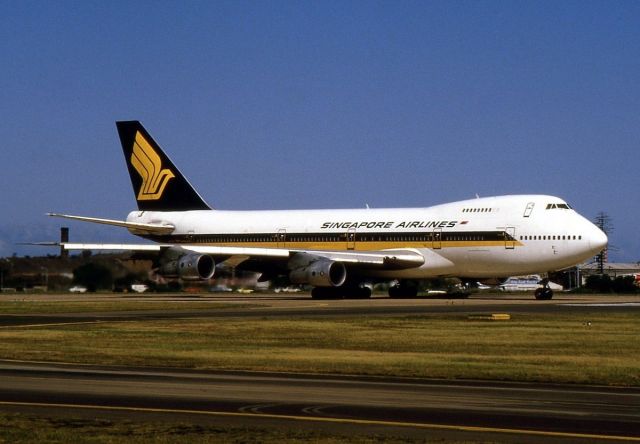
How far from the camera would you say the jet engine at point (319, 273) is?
60.9m

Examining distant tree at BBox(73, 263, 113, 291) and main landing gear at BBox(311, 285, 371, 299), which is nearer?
main landing gear at BBox(311, 285, 371, 299)

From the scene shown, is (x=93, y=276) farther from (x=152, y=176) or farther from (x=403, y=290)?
(x=403, y=290)

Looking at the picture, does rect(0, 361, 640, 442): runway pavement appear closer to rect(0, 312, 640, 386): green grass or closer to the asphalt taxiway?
the asphalt taxiway

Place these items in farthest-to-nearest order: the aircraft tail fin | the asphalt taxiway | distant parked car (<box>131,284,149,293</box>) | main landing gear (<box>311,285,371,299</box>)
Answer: distant parked car (<box>131,284,149,293</box>), the aircraft tail fin, main landing gear (<box>311,285,371,299</box>), the asphalt taxiway

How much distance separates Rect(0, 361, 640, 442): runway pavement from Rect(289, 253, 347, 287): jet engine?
38.9 meters

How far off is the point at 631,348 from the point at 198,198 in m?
49.2

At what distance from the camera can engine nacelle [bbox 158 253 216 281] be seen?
2478 inches

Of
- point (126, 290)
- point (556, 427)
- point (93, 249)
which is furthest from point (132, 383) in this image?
point (126, 290)

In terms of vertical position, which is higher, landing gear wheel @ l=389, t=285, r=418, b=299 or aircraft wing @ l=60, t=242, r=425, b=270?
aircraft wing @ l=60, t=242, r=425, b=270

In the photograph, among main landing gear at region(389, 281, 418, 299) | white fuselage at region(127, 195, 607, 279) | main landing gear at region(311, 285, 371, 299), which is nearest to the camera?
white fuselage at region(127, 195, 607, 279)

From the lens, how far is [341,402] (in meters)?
17.2

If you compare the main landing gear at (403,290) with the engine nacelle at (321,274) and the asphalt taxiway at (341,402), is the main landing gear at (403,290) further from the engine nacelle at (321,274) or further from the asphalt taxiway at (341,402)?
the asphalt taxiway at (341,402)

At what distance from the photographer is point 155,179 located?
244 feet

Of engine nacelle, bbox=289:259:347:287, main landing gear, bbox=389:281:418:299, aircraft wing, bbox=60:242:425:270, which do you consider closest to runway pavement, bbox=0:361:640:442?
engine nacelle, bbox=289:259:347:287
